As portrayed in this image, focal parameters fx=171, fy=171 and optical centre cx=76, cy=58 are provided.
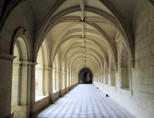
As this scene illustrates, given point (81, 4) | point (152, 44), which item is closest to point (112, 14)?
point (81, 4)

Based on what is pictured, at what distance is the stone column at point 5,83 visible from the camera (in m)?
4.40

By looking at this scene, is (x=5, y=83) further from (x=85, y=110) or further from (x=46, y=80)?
(x=46, y=80)

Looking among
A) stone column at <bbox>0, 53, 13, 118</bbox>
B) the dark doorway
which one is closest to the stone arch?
stone column at <bbox>0, 53, 13, 118</bbox>

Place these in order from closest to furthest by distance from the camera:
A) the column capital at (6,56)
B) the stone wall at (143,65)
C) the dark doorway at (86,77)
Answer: the column capital at (6,56)
the stone wall at (143,65)
the dark doorway at (86,77)

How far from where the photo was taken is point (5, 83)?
4.63 m

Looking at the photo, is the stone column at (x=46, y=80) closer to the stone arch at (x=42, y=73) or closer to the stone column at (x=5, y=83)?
the stone arch at (x=42, y=73)

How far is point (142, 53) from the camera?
6012 millimetres

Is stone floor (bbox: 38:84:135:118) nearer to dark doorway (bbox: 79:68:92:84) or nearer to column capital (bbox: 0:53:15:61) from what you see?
column capital (bbox: 0:53:15:61)

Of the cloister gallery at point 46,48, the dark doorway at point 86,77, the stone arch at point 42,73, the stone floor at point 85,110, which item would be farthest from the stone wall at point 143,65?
the dark doorway at point 86,77

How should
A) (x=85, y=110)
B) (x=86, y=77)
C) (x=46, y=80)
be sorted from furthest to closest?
(x=86, y=77)
(x=46, y=80)
(x=85, y=110)

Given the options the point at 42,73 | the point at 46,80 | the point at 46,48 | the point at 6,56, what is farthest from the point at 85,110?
the point at 6,56

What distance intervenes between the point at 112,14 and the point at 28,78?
440cm

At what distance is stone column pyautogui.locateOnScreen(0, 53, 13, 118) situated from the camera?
14.4ft

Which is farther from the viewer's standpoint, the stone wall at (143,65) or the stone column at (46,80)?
the stone column at (46,80)
